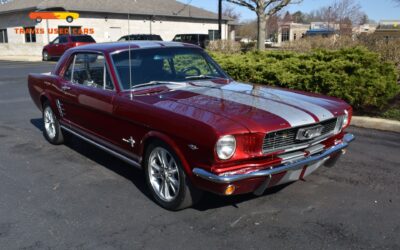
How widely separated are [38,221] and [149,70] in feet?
6.61

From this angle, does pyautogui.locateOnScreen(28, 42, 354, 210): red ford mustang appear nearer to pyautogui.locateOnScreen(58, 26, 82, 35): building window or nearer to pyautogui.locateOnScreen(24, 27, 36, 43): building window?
pyautogui.locateOnScreen(58, 26, 82, 35): building window

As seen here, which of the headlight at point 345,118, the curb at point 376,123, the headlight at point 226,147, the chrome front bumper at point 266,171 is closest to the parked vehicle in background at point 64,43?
the curb at point 376,123

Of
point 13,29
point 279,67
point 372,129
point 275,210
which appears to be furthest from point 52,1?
point 275,210

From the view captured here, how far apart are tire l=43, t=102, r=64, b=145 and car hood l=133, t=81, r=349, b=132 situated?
2.43 meters

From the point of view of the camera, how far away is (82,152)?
21.4 feet

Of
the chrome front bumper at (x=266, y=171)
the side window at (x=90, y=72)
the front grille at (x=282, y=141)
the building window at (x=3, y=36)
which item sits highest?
the building window at (x=3, y=36)

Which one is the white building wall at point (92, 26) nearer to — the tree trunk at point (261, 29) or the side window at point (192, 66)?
the tree trunk at point (261, 29)

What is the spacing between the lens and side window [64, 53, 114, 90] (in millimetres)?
5236

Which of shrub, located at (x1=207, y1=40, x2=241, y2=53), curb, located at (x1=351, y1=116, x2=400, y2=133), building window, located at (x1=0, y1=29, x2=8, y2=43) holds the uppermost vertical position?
building window, located at (x1=0, y1=29, x2=8, y2=43)

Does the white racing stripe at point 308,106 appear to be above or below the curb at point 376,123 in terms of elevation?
above

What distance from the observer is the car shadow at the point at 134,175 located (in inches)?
177

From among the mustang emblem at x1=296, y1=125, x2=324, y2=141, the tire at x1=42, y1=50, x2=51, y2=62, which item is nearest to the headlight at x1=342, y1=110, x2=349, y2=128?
the mustang emblem at x1=296, y1=125, x2=324, y2=141

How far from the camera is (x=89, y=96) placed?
→ 17.8 feet

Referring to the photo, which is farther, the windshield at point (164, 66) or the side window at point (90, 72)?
the side window at point (90, 72)
